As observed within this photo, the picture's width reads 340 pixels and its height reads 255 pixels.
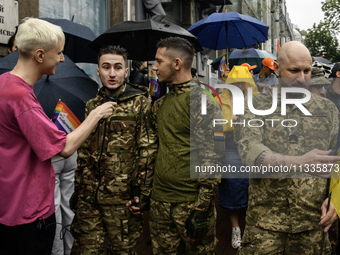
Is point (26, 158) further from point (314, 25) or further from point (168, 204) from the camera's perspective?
point (314, 25)

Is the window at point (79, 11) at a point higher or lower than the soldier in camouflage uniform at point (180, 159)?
higher

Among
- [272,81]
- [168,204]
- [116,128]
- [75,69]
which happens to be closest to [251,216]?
[168,204]

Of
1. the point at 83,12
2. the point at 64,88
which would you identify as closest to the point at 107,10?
the point at 83,12

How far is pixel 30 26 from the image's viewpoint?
2.02 meters

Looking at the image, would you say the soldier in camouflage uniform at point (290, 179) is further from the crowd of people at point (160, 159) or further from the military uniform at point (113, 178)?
the military uniform at point (113, 178)

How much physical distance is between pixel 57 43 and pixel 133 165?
130cm

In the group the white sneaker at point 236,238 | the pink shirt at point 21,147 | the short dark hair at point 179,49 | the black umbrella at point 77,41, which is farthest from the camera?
the white sneaker at point 236,238

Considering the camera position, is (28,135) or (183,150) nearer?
(28,135)

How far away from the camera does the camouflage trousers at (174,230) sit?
2705 mm

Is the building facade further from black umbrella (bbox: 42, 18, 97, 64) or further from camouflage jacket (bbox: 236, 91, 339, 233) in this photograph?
camouflage jacket (bbox: 236, 91, 339, 233)

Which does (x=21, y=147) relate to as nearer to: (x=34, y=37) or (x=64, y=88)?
(x=34, y=37)

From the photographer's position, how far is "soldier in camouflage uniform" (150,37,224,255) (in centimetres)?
270

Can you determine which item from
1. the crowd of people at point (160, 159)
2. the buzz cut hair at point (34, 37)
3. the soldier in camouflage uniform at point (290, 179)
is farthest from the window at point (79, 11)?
the soldier in camouflage uniform at point (290, 179)

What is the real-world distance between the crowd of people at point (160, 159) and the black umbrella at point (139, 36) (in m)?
1.33
